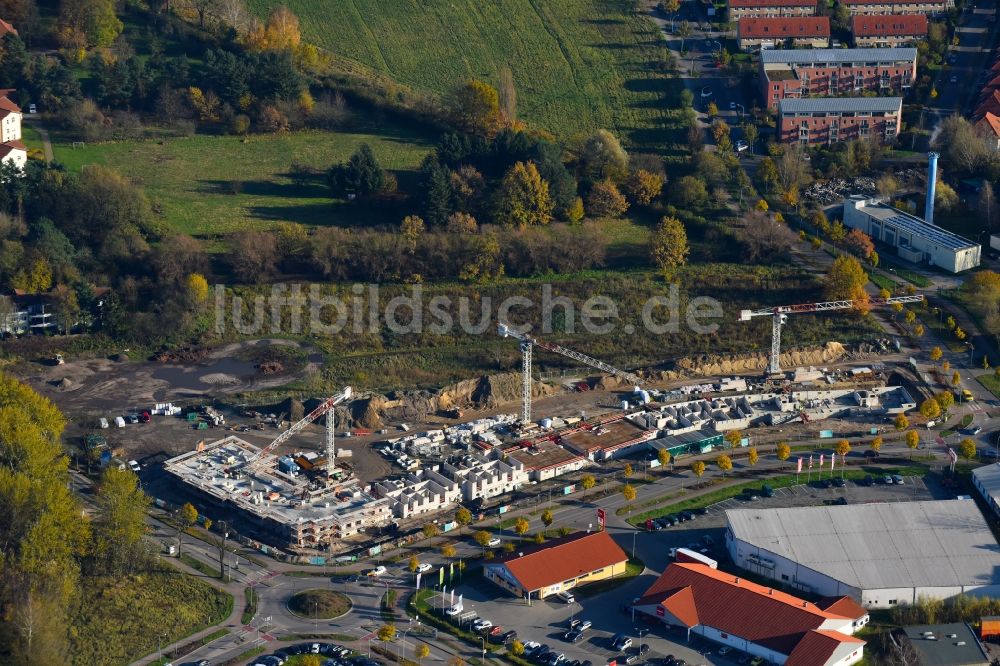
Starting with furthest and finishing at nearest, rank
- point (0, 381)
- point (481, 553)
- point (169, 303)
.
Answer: point (169, 303) → point (0, 381) → point (481, 553)

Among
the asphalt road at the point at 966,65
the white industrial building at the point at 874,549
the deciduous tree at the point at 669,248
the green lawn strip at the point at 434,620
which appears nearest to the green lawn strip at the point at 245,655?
the green lawn strip at the point at 434,620

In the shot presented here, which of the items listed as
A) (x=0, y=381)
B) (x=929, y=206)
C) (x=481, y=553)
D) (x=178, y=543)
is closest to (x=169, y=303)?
(x=0, y=381)

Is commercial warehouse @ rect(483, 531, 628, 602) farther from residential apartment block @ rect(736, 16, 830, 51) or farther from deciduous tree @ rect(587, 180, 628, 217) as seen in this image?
residential apartment block @ rect(736, 16, 830, 51)

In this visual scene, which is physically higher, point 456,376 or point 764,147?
point 764,147

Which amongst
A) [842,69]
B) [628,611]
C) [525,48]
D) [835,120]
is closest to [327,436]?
[628,611]

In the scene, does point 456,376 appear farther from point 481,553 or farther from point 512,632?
point 512,632

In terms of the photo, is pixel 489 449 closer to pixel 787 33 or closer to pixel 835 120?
pixel 835 120
